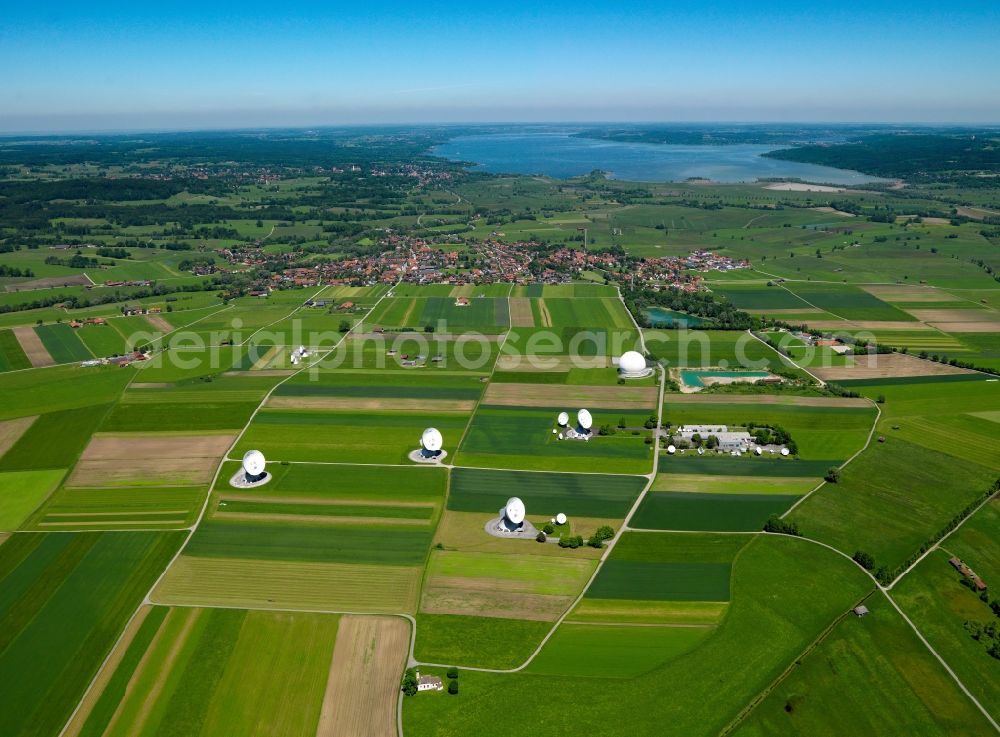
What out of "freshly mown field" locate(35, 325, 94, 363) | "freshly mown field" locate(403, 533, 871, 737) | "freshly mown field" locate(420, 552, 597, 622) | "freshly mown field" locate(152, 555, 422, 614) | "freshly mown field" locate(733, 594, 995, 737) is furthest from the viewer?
"freshly mown field" locate(35, 325, 94, 363)

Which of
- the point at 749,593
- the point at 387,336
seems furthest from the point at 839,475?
the point at 387,336

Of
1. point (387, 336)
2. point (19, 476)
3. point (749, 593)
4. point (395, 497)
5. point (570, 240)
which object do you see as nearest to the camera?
point (749, 593)

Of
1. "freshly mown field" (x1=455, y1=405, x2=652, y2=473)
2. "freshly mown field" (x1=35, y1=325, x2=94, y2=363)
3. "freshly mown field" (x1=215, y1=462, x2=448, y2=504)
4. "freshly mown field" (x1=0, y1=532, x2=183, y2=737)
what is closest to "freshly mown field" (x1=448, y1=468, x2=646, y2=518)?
"freshly mown field" (x1=455, y1=405, x2=652, y2=473)

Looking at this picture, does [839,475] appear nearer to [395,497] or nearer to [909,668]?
[909,668]

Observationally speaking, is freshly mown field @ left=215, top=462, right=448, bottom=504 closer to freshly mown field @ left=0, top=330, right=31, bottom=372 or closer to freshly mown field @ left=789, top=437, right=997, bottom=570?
freshly mown field @ left=789, top=437, right=997, bottom=570

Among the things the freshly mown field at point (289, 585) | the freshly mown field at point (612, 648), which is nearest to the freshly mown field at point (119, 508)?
the freshly mown field at point (289, 585)

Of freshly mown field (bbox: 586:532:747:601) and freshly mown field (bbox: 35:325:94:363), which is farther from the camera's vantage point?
freshly mown field (bbox: 35:325:94:363)
